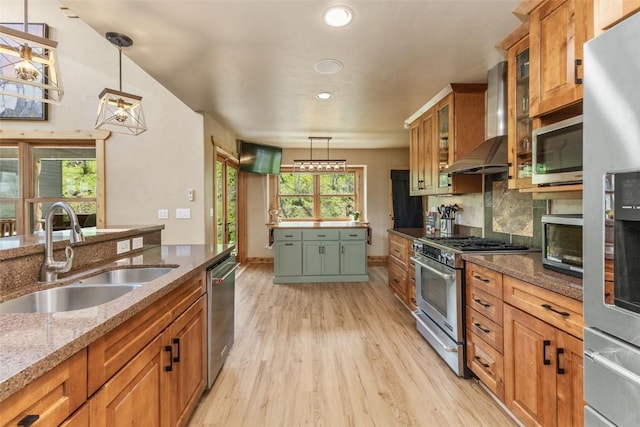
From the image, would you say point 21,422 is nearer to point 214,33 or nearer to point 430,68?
point 214,33

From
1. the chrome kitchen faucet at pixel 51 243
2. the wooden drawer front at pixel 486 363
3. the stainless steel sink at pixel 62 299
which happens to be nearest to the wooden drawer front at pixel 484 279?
the wooden drawer front at pixel 486 363

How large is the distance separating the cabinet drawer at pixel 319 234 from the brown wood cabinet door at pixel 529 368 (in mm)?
3220

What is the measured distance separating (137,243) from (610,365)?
2.80 metres

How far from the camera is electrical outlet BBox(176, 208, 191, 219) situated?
3.89 metres

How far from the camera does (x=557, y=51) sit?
5.74 feet

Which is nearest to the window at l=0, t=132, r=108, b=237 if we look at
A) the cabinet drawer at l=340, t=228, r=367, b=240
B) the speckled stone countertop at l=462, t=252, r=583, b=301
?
the cabinet drawer at l=340, t=228, r=367, b=240

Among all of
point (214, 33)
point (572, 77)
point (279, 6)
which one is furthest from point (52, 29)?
point (572, 77)

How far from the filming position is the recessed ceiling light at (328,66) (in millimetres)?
2518

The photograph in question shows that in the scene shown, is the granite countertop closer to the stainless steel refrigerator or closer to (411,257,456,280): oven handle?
the stainless steel refrigerator

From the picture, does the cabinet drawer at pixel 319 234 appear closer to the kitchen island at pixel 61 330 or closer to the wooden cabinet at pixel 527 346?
the wooden cabinet at pixel 527 346

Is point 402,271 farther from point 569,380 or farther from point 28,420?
point 28,420

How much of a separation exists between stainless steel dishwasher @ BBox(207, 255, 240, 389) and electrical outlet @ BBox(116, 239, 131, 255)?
2.24ft

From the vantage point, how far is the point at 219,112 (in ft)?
13.1

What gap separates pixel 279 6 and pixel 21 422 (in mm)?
2042
